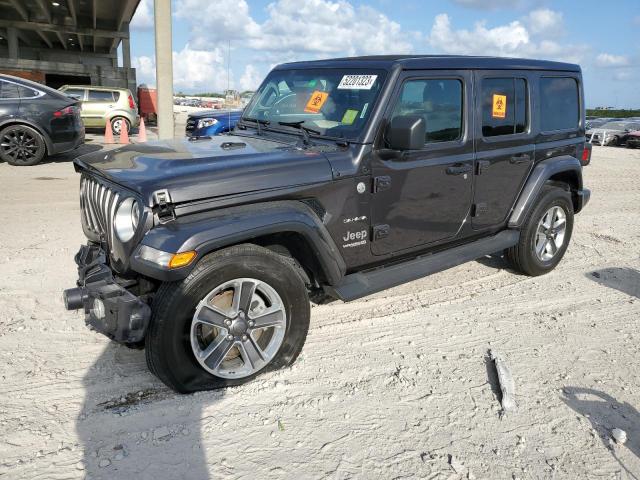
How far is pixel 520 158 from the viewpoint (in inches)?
177

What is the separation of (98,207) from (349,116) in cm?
174

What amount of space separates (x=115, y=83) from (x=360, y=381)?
28.3 m

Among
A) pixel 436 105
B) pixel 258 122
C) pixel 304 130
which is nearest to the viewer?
pixel 304 130

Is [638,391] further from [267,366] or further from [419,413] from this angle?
[267,366]

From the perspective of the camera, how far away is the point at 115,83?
27.5m

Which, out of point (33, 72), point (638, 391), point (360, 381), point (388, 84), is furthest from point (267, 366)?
point (33, 72)

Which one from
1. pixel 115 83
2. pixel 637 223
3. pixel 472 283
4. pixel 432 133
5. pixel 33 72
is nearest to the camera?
pixel 432 133

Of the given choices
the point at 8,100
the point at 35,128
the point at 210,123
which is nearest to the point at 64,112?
the point at 35,128

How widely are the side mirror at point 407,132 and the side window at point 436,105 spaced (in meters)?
0.23

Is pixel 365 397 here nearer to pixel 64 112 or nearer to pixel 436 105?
pixel 436 105

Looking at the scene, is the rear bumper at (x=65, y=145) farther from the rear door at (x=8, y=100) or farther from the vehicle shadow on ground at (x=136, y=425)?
the vehicle shadow on ground at (x=136, y=425)

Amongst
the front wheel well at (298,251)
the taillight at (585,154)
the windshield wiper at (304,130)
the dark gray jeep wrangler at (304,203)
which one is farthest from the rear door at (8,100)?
the taillight at (585,154)

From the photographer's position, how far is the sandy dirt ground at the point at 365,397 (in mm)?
2488

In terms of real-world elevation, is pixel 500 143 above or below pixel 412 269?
above
